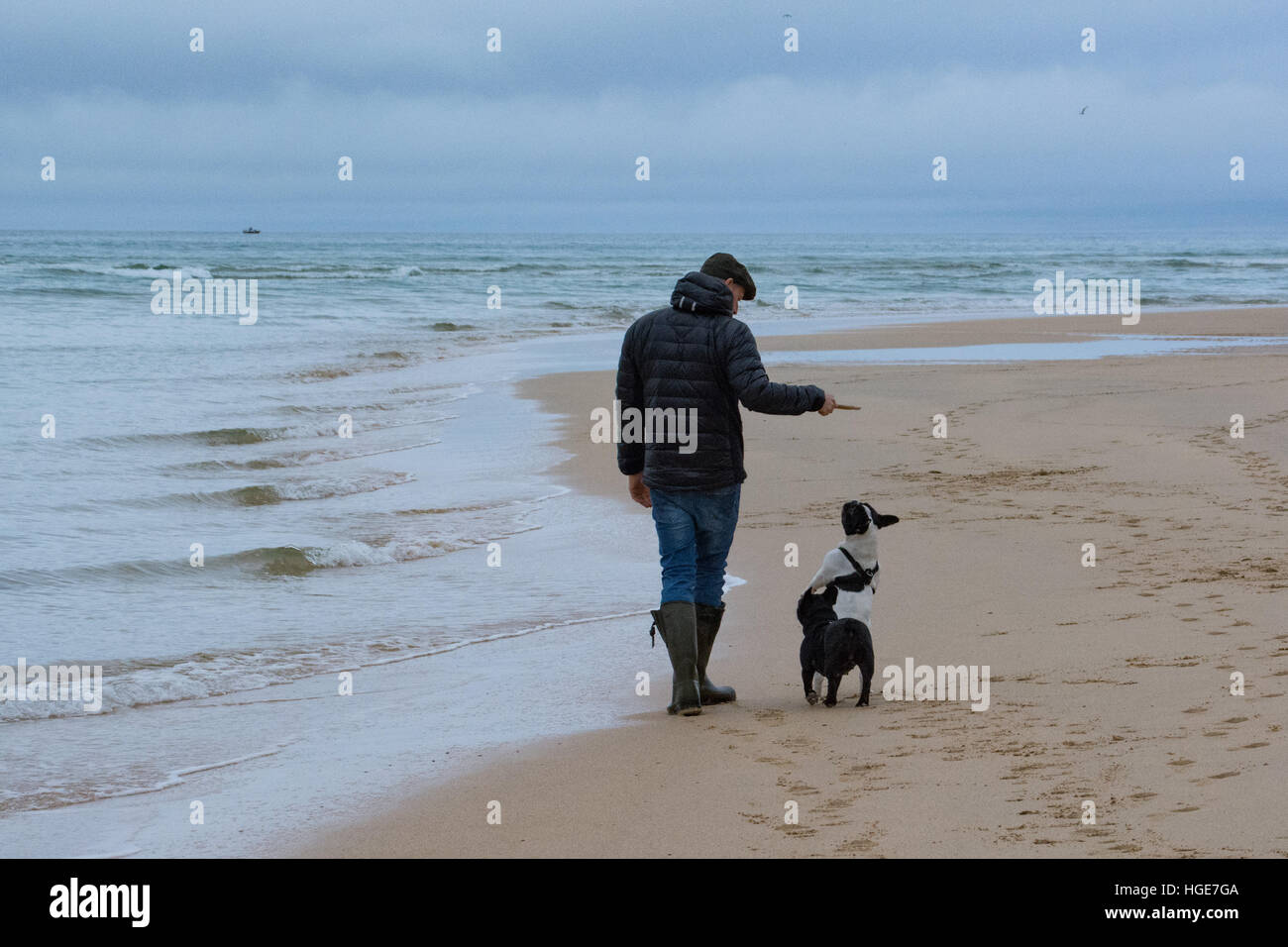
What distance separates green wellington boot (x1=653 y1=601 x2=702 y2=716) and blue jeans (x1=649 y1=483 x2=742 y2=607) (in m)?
0.07

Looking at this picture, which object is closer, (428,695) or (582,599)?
(428,695)

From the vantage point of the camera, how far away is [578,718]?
5.00 metres

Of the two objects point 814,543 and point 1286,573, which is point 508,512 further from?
point 1286,573

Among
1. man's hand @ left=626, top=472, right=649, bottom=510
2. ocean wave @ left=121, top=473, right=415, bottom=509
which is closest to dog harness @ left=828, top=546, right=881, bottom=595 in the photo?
man's hand @ left=626, top=472, right=649, bottom=510

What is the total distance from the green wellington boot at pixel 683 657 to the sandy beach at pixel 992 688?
0.07m

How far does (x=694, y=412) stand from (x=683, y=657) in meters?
0.93

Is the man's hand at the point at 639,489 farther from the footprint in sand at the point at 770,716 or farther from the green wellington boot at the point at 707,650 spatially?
the footprint in sand at the point at 770,716

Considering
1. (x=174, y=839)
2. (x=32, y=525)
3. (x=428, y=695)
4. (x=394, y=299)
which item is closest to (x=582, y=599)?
(x=428, y=695)

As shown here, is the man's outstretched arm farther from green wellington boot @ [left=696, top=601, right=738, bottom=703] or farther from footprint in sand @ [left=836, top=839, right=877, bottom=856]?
footprint in sand @ [left=836, top=839, right=877, bottom=856]

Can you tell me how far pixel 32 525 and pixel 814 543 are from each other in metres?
5.12

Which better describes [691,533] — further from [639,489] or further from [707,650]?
[707,650]

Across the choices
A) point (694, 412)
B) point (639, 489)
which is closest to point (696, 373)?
point (694, 412)

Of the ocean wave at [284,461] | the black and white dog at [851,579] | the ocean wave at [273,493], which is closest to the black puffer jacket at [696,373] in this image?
the black and white dog at [851,579]

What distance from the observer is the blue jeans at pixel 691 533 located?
16.5 ft
